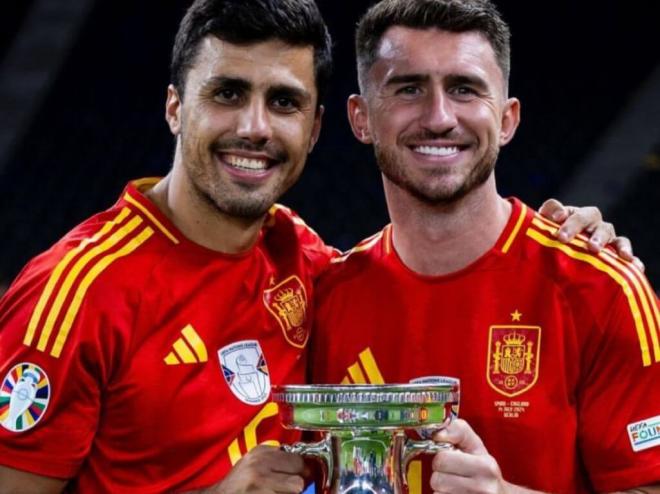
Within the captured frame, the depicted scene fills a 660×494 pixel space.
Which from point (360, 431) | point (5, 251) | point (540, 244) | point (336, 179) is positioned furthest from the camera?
point (336, 179)

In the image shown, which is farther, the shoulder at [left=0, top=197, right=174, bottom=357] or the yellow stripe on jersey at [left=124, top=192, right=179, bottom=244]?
the yellow stripe on jersey at [left=124, top=192, right=179, bottom=244]

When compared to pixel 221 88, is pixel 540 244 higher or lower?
lower

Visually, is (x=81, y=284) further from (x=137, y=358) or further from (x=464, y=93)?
(x=464, y=93)

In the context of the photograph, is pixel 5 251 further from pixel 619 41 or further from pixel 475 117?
pixel 475 117

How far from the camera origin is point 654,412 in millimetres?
2104

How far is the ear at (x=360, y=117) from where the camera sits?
8.02 ft

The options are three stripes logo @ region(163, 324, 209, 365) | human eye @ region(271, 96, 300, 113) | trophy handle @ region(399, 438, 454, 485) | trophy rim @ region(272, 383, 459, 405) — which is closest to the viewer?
trophy rim @ region(272, 383, 459, 405)

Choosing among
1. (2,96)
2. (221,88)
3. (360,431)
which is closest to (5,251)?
(2,96)

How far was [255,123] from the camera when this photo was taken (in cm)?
211

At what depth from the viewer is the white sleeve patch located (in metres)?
2.10

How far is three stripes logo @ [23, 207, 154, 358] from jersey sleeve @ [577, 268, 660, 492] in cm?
92

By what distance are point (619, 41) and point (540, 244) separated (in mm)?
5272

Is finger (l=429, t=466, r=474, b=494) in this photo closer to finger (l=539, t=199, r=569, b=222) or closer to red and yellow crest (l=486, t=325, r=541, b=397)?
red and yellow crest (l=486, t=325, r=541, b=397)

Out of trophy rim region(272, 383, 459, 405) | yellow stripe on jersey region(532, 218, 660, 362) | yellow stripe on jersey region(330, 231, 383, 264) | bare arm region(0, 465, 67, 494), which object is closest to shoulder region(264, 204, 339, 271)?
yellow stripe on jersey region(330, 231, 383, 264)
